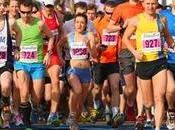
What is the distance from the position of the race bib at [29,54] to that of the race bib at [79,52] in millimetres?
591

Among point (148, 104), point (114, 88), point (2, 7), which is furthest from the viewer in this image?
point (114, 88)

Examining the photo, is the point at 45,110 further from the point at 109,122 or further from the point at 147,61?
the point at 147,61

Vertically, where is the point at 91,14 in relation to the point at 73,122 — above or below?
above

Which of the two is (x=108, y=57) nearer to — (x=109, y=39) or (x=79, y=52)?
(x=109, y=39)

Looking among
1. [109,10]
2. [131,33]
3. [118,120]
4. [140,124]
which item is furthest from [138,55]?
[109,10]

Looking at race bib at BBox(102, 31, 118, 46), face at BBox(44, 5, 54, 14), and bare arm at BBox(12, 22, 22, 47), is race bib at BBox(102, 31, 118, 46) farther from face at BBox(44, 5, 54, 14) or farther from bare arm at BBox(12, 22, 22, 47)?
bare arm at BBox(12, 22, 22, 47)

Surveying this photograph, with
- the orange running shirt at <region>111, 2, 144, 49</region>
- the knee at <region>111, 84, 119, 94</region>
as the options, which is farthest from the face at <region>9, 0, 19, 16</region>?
the knee at <region>111, 84, 119, 94</region>

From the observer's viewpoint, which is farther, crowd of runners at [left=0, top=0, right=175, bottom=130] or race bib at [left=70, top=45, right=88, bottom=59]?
race bib at [left=70, top=45, right=88, bottom=59]

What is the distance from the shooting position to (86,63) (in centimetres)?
1143

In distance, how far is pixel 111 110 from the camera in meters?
12.9

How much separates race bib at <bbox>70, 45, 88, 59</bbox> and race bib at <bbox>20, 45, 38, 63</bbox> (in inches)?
23.2

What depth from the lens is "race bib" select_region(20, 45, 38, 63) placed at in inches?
445

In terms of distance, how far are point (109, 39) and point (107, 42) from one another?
69 millimetres

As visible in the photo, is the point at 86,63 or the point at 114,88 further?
the point at 114,88
